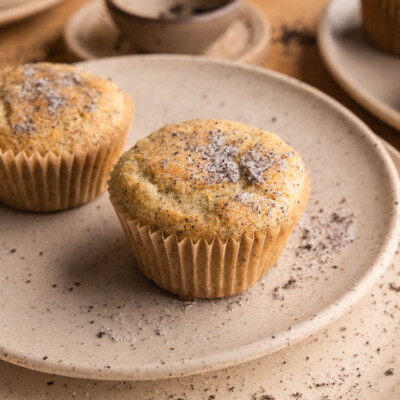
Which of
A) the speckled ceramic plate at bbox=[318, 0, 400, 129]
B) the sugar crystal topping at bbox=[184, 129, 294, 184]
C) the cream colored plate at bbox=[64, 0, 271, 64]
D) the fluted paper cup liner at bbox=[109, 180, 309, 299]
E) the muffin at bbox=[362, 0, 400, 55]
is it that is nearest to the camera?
the fluted paper cup liner at bbox=[109, 180, 309, 299]

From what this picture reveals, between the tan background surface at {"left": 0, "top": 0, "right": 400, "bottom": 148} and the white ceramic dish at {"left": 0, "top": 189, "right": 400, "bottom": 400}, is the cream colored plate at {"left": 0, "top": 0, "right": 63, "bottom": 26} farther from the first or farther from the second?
the white ceramic dish at {"left": 0, "top": 189, "right": 400, "bottom": 400}

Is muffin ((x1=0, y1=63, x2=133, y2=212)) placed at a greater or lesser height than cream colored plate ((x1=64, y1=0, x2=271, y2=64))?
greater

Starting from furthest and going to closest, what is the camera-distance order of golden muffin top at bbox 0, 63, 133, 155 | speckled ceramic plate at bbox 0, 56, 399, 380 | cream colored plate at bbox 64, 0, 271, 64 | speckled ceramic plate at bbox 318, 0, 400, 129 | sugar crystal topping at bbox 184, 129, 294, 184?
cream colored plate at bbox 64, 0, 271, 64
speckled ceramic plate at bbox 318, 0, 400, 129
golden muffin top at bbox 0, 63, 133, 155
sugar crystal topping at bbox 184, 129, 294, 184
speckled ceramic plate at bbox 0, 56, 399, 380

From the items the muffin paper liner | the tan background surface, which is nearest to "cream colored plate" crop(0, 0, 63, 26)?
the tan background surface

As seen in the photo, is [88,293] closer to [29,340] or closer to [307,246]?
[29,340]

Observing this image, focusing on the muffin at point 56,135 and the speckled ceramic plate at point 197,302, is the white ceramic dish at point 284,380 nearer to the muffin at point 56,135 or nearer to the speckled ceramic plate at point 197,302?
the speckled ceramic plate at point 197,302

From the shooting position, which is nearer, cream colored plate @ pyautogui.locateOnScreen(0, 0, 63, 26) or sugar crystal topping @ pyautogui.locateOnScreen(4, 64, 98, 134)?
sugar crystal topping @ pyautogui.locateOnScreen(4, 64, 98, 134)

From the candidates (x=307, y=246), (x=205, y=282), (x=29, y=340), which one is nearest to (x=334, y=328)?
(x=307, y=246)
